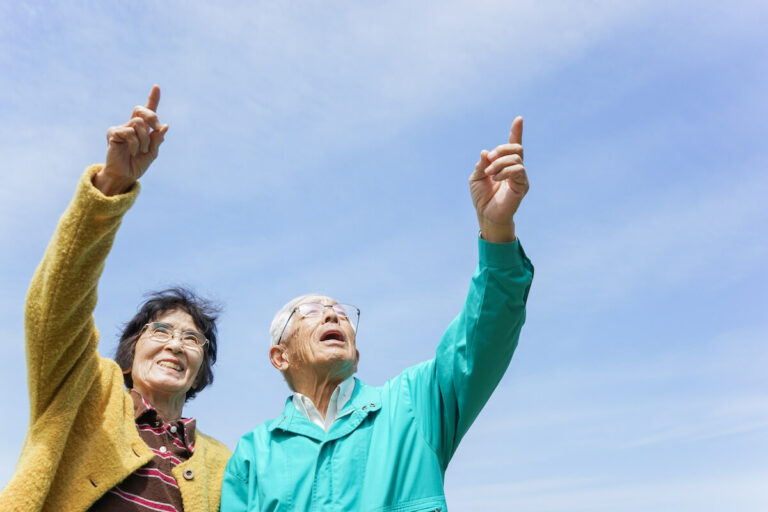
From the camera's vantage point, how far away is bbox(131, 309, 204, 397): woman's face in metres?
5.79

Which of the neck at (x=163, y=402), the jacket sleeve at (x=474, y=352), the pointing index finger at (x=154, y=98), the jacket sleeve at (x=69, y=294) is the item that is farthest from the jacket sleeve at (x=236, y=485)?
the pointing index finger at (x=154, y=98)

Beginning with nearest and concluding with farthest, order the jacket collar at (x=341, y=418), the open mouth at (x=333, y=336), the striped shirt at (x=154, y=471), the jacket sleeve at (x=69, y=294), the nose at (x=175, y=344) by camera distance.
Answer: the jacket sleeve at (x=69, y=294) < the striped shirt at (x=154, y=471) < the jacket collar at (x=341, y=418) < the open mouth at (x=333, y=336) < the nose at (x=175, y=344)

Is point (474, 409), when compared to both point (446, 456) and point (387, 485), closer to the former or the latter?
point (446, 456)

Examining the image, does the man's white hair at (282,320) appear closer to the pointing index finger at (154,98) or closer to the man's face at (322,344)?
the man's face at (322,344)

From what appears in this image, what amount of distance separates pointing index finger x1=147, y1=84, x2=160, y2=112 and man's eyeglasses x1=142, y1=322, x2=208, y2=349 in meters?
2.10

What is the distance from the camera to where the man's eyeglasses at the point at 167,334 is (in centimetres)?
605

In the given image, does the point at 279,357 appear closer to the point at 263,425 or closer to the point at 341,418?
the point at 263,425

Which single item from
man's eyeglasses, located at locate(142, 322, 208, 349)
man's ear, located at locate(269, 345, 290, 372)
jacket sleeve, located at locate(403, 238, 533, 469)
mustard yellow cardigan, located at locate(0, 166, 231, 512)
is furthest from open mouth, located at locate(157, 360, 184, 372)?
jacket sleeve, located at locate(403, 238, 533, 469)

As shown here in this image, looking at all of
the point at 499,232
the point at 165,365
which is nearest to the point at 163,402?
the point at 165,365

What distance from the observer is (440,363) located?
504 cm

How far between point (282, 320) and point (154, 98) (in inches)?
82.1

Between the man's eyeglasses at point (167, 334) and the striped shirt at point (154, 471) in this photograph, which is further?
the man's eyeglasses at point (167, 334)

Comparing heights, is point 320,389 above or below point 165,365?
below

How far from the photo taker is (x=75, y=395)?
4957 mm
